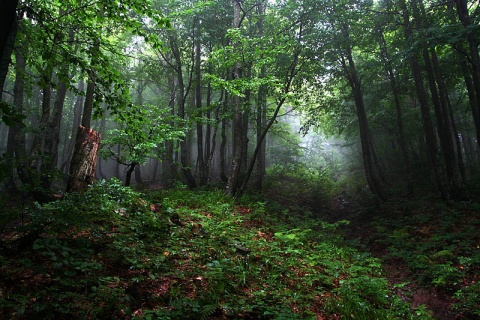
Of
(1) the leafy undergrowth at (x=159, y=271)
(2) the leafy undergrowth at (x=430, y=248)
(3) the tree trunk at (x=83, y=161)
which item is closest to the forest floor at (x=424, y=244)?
(2) the leafy undergrowth at (x=430, y=248)

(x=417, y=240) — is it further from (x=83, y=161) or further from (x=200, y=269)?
(x=83, y=161)

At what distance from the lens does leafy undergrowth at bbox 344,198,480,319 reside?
5.38 meters

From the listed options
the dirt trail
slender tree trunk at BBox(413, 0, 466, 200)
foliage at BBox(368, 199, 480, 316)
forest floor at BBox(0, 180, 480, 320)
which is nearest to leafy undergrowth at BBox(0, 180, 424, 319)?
forest floor at BBox(0, 180, 480, 320)

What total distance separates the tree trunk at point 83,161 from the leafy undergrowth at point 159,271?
35.6 inches

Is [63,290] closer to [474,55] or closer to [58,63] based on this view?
[58,63]

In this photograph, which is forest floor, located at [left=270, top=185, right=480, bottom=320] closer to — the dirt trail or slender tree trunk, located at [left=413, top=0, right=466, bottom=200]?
the dirt trail

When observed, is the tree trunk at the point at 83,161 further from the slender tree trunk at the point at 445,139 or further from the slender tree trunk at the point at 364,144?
the slender tree trunk at the point at 445,139

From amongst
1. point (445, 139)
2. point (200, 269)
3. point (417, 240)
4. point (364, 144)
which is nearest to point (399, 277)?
point (417, 240)

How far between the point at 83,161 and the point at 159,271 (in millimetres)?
4483

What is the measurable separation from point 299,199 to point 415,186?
6.69 meters

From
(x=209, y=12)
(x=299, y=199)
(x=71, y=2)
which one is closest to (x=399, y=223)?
(x=299, y=199)

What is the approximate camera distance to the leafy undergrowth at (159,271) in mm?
3168

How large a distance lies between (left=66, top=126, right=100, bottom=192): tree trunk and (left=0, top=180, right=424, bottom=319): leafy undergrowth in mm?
905

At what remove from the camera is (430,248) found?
26.4 feet
